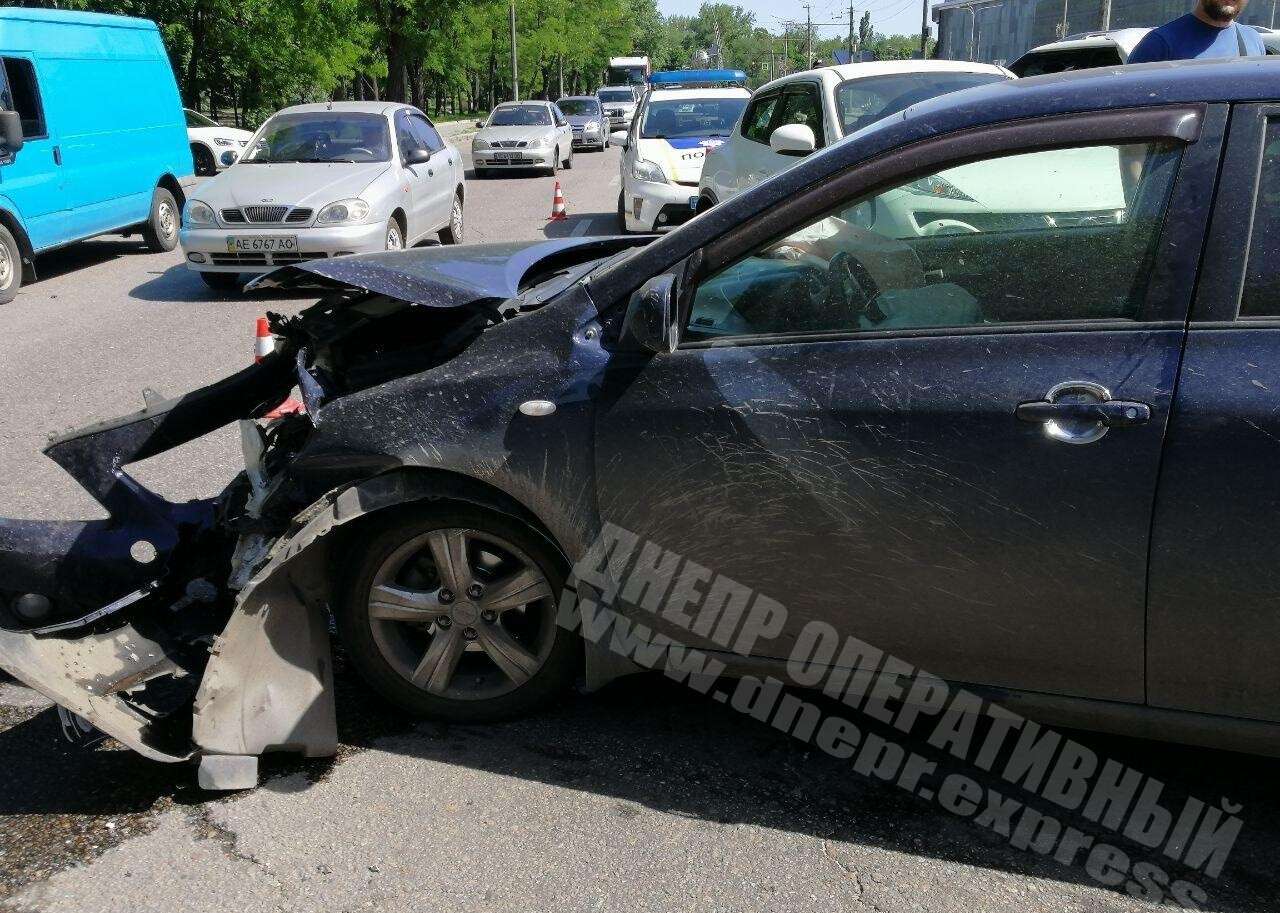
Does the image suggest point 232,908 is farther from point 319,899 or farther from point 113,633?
point 113,633

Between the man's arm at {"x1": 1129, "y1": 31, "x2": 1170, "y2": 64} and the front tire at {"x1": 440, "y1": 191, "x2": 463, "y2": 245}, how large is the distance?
8422 millimetres

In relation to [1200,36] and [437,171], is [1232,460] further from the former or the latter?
[437,171]

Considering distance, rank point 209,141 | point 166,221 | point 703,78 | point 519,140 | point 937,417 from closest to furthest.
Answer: point 937,417
point 166,221
point 703,78
point 209,141
point 519,140

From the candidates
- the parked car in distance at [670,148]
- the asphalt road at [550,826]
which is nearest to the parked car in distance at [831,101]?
the parked car in distance at [670,148]

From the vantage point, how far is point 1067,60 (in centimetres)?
1245

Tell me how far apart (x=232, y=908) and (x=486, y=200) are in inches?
715

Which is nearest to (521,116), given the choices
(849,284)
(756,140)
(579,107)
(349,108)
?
(579,107)

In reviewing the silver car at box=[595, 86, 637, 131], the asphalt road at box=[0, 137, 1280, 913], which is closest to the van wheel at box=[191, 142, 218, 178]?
the asphalt road at box=[0, 137, 1280, 913]

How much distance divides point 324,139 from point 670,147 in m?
3.70

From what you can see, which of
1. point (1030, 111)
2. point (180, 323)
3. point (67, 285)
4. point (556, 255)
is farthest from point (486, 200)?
point (1030, 111)

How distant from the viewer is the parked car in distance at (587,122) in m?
36.4

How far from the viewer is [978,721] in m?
3.39

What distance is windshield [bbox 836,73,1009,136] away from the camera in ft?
29.0

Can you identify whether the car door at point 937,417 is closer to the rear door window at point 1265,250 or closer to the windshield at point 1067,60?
the rear door window at point 1265,250
